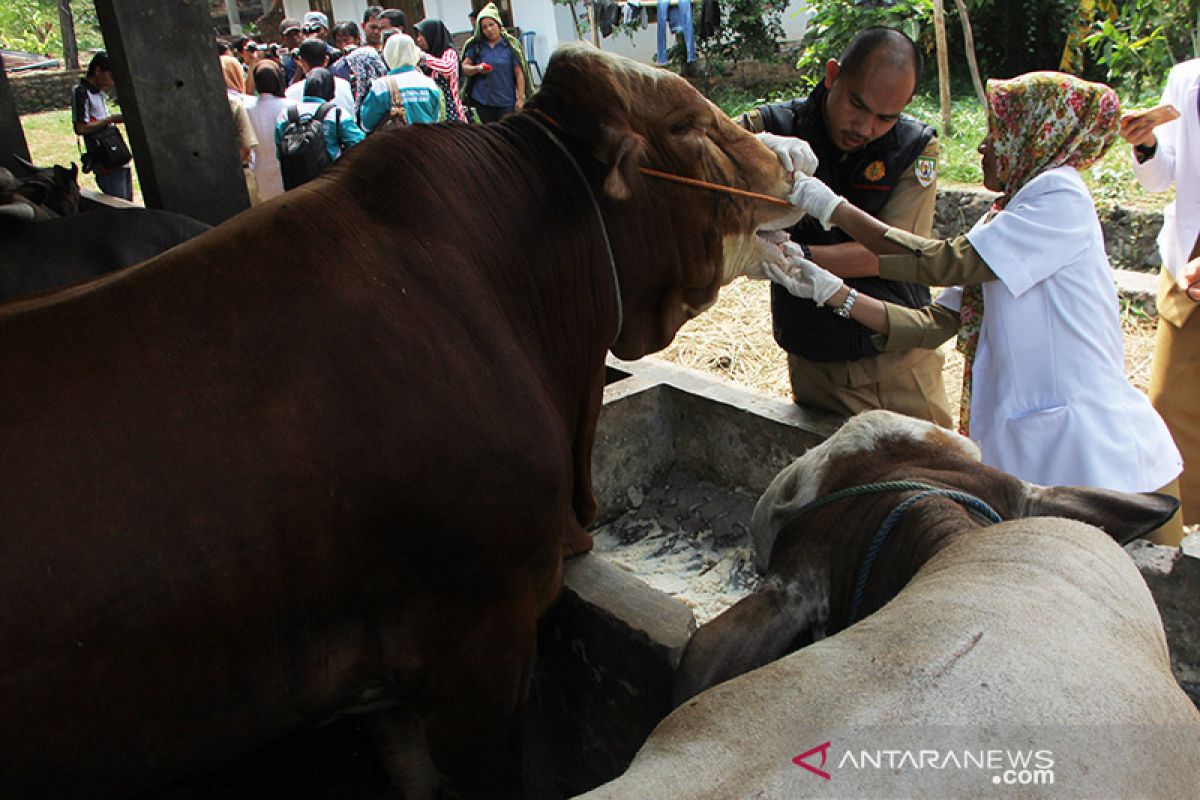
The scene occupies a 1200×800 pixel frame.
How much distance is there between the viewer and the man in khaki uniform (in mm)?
3094

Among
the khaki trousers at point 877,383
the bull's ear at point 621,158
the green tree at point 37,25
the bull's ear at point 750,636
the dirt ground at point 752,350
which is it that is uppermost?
the green tree at point 37,25

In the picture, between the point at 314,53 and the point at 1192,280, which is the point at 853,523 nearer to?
the point at 1192,280

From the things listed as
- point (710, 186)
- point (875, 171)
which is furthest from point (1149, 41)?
point (710, 186)

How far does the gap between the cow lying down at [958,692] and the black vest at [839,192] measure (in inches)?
69.6

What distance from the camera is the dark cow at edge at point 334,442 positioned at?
1.57 metres

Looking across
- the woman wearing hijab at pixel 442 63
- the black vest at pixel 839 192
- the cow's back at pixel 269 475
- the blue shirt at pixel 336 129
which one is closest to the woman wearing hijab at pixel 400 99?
the blue shirt at pixel 336 129

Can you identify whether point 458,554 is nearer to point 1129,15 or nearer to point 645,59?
point 1129,15

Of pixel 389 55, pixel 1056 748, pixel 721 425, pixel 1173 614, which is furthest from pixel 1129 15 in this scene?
pixel 1056 748

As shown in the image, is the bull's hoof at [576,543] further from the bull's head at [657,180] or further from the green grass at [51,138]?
the green grass at [51,138]

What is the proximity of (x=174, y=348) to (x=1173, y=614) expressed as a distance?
237cm

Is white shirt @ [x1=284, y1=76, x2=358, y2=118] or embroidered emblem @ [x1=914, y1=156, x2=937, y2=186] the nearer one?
embroidered emblem @ [x1=914, y1=156, x2=937, y2=186]

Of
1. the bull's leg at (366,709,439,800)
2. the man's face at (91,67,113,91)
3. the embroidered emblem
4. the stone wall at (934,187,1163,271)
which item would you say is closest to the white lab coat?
the embroidered emblem

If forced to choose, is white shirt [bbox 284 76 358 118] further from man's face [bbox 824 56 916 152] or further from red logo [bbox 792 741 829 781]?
red logo [bbox 792 741 829 781]

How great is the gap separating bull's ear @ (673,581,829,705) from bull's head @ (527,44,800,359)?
0.89m
